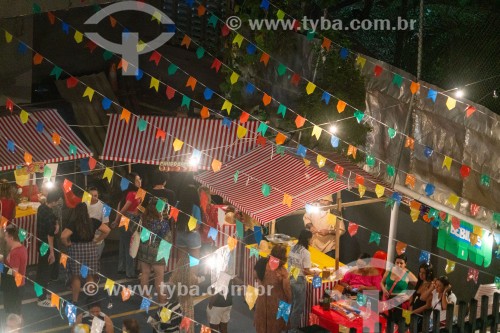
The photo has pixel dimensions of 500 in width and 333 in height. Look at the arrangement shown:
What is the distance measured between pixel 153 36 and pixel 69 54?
1.97 m

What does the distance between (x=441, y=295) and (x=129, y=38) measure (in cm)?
1047

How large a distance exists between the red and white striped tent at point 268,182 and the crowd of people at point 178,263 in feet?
2.21

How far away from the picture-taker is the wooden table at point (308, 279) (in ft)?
40.4

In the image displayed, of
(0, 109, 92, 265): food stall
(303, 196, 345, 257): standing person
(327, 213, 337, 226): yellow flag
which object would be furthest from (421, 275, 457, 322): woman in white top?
(0, 109, 92, 265): food stall

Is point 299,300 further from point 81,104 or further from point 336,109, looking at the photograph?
point 81,104

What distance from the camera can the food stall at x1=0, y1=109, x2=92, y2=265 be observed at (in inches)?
550

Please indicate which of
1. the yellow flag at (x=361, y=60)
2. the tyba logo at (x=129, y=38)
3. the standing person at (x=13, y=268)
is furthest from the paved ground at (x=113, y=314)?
the tyba logo at (x=129, y=38)

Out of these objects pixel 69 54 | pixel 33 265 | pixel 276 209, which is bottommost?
pixel 33 265

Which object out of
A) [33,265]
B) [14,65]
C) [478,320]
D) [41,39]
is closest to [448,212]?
[478,320]

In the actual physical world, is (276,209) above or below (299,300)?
above

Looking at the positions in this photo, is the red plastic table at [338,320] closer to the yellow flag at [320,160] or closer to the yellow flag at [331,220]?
the yellow flag at [331,220]

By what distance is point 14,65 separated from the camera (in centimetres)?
1639

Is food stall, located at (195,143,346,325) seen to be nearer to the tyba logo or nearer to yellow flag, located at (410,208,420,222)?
yellow flag, located at (410,208,420,222)

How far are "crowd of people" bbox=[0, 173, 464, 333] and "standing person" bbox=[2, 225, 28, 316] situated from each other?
0.6 inches
